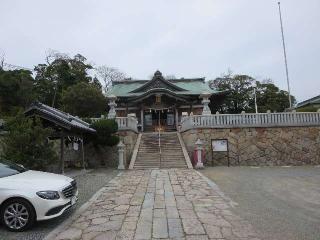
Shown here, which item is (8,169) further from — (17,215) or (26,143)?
(26,143)

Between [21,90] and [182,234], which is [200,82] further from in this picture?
[182,234]

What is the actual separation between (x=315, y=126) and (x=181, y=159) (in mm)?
9419

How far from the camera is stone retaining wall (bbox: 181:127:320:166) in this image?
21.9m

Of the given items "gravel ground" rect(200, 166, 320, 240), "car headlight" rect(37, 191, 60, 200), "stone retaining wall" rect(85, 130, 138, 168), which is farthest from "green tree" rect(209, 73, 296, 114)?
"car headlight" rect(37, 191, 60, 200)

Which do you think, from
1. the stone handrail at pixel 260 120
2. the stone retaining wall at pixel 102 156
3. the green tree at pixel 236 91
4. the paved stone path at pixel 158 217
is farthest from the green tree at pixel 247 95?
the paved stone path at pixel 158 217

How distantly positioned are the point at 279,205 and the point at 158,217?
3.31 m

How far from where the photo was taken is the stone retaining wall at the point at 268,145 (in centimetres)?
2189

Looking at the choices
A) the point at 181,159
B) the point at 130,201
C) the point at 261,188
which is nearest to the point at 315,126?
the point at 181,159

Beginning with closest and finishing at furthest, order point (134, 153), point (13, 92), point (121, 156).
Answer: point (121, 156) < point (134, 153) < point (13, 92)

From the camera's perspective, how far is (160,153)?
845 inches

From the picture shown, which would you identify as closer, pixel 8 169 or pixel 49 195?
pixel 49 195

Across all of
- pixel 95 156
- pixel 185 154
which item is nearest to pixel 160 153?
pixel 185 154

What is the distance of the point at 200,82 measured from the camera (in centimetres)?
4038

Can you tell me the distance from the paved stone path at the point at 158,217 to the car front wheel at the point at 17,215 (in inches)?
29.1
